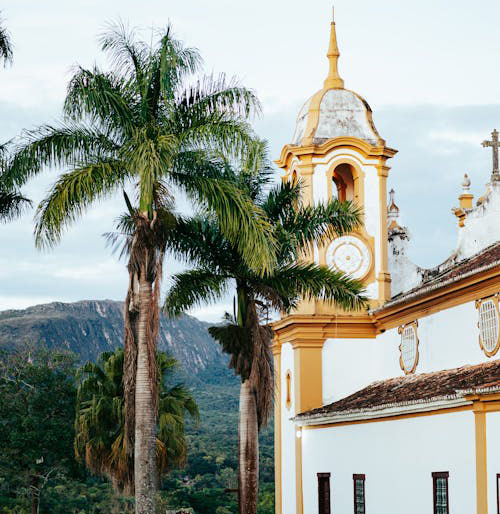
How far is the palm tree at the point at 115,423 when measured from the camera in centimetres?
3272

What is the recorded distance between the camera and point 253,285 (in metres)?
27.6

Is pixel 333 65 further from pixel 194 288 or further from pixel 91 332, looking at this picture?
pixel 91 332

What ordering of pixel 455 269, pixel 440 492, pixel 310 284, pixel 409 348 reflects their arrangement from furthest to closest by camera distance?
1. pixel 409 348
2. pixel 455 269
3. pixel 310 284
4. pixel 440 492

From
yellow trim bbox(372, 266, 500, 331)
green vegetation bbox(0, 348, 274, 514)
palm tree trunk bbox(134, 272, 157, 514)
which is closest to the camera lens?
palm tree trunk bbox(134, 272, 157, 514)

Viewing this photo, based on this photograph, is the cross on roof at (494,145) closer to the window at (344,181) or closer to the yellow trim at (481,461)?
→ the window at (344,181)

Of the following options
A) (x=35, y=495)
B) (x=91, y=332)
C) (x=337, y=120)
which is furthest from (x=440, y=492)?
(x=91, y=332)

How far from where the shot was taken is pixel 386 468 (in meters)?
27.0

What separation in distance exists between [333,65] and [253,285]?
1110 cm

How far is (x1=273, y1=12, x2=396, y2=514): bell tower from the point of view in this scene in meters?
33.2

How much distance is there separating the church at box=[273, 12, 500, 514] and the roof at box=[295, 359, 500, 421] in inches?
2.8

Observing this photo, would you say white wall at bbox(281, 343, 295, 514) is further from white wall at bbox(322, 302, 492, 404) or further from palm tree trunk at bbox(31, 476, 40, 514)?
palm tree trunk at bbox(31, 476, 40, 514)

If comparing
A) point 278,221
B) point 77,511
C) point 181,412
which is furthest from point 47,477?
point 278,221

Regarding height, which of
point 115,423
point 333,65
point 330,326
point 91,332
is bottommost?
point 115,423

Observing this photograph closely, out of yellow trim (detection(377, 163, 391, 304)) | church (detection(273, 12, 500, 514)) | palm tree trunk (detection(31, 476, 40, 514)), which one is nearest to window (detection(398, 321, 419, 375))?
church (detection(273, 12, 500, 514))
